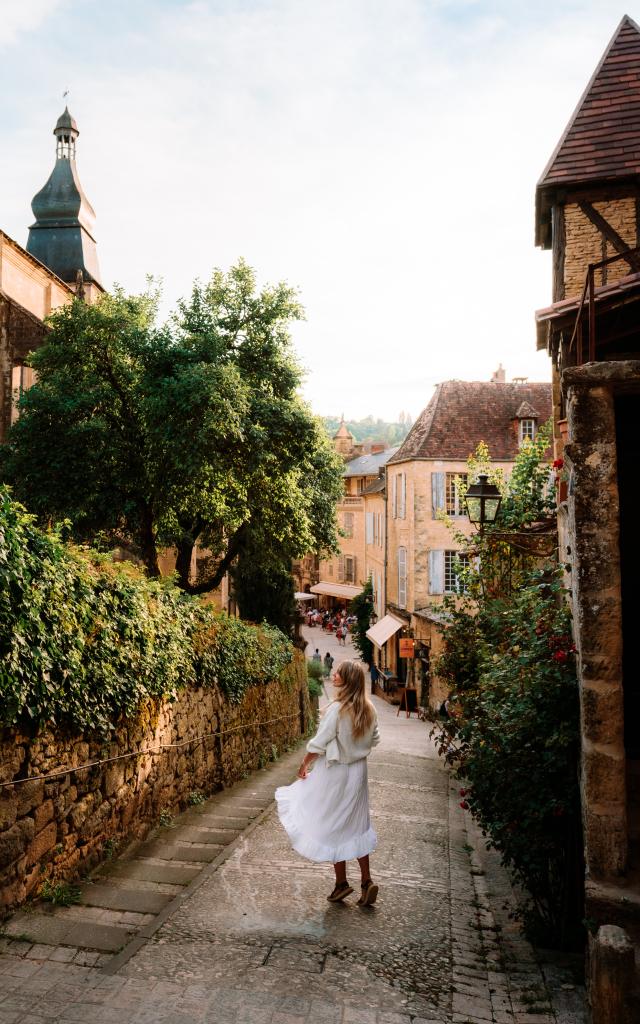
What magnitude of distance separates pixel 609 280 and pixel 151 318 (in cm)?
987

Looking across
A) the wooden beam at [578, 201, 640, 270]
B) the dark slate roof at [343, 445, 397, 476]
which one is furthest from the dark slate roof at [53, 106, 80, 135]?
the wooden beam at [578, 201, 640, 270]

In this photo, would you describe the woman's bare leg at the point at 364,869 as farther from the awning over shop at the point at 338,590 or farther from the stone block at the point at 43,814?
the awning over shop at the point at 338,590

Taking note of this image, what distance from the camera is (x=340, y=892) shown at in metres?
4.99

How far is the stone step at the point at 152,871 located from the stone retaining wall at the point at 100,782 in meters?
0.16

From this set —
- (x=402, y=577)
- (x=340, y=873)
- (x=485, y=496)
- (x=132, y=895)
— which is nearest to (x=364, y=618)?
(x=402, y=577)

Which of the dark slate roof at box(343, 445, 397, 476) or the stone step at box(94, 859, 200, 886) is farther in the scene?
the dark slate roof at box(343, 445, 397, 476)

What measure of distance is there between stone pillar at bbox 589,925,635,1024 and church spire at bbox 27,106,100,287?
123 feet

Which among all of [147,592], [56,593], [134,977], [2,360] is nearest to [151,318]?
[2,360]

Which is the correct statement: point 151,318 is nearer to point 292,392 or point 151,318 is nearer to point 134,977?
point 292,392

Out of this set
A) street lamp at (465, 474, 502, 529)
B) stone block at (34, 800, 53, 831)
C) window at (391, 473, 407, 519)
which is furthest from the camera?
window at (391, 473, 407, 519)

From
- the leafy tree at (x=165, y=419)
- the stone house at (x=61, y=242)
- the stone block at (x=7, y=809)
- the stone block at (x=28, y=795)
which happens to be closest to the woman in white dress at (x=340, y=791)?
the stone block at (x=28, y=795)

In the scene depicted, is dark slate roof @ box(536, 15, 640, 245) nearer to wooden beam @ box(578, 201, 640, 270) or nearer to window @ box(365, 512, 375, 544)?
wooden beam @ box(578, 201, 640, 270)

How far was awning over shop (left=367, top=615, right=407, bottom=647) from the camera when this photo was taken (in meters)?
30.2

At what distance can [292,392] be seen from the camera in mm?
16172
